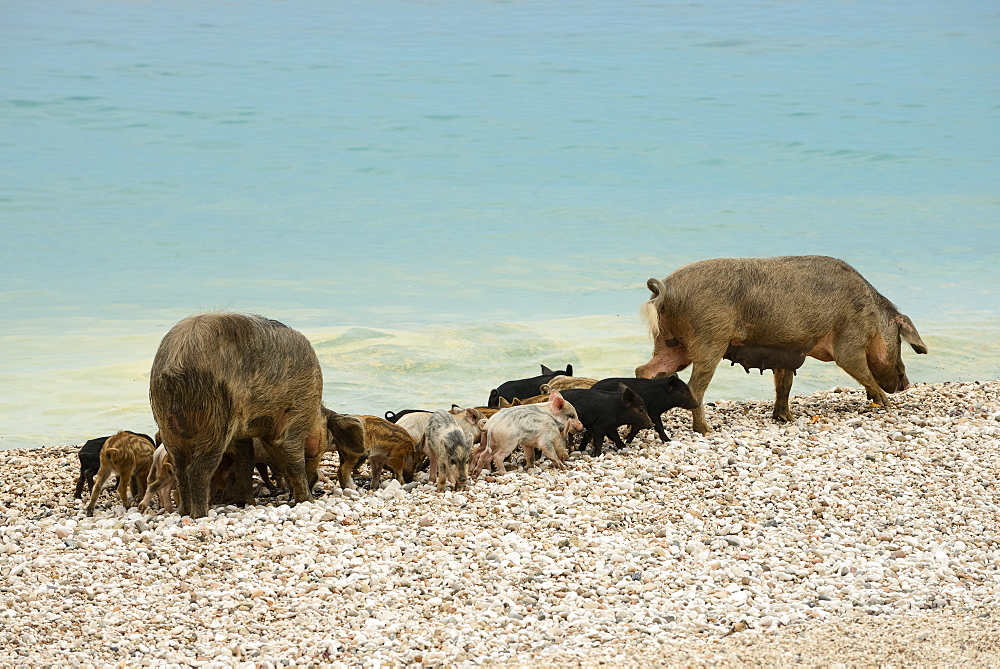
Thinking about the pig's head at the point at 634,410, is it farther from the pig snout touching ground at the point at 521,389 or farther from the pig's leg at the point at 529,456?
the pig snout touching ground at the point at 521,389

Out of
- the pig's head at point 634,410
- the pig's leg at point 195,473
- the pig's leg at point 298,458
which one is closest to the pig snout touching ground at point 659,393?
the pig's head at point 634,410

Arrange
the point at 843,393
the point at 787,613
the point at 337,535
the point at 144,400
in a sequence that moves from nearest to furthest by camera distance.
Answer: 1. the point at 787,613
2. the point at 337,535
3. the point at 843,393
4. the point at 144,400

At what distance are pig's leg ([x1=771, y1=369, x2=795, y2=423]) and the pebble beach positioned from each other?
1.29m

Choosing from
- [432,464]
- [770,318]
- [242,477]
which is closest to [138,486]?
[242,477]

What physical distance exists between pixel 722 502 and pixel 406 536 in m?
2.00

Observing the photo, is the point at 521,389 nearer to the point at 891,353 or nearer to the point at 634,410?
the point at 634,410

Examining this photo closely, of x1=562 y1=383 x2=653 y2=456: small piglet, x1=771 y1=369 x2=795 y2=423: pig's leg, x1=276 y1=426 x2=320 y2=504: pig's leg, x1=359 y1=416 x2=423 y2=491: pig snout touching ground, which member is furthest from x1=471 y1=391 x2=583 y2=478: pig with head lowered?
x1=771 y1=369 x2=795 y2=423: pig's leg

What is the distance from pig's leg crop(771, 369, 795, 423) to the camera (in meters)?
9.88

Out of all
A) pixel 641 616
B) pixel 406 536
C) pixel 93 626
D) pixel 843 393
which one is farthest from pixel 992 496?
pixel 93 626

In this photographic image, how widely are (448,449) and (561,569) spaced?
5.51ft

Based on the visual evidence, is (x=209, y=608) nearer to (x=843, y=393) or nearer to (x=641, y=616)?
(x=641, y=616)

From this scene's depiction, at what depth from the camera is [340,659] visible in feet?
17.0

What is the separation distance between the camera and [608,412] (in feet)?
27.7

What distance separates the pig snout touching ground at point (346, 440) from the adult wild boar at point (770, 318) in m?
2.60
